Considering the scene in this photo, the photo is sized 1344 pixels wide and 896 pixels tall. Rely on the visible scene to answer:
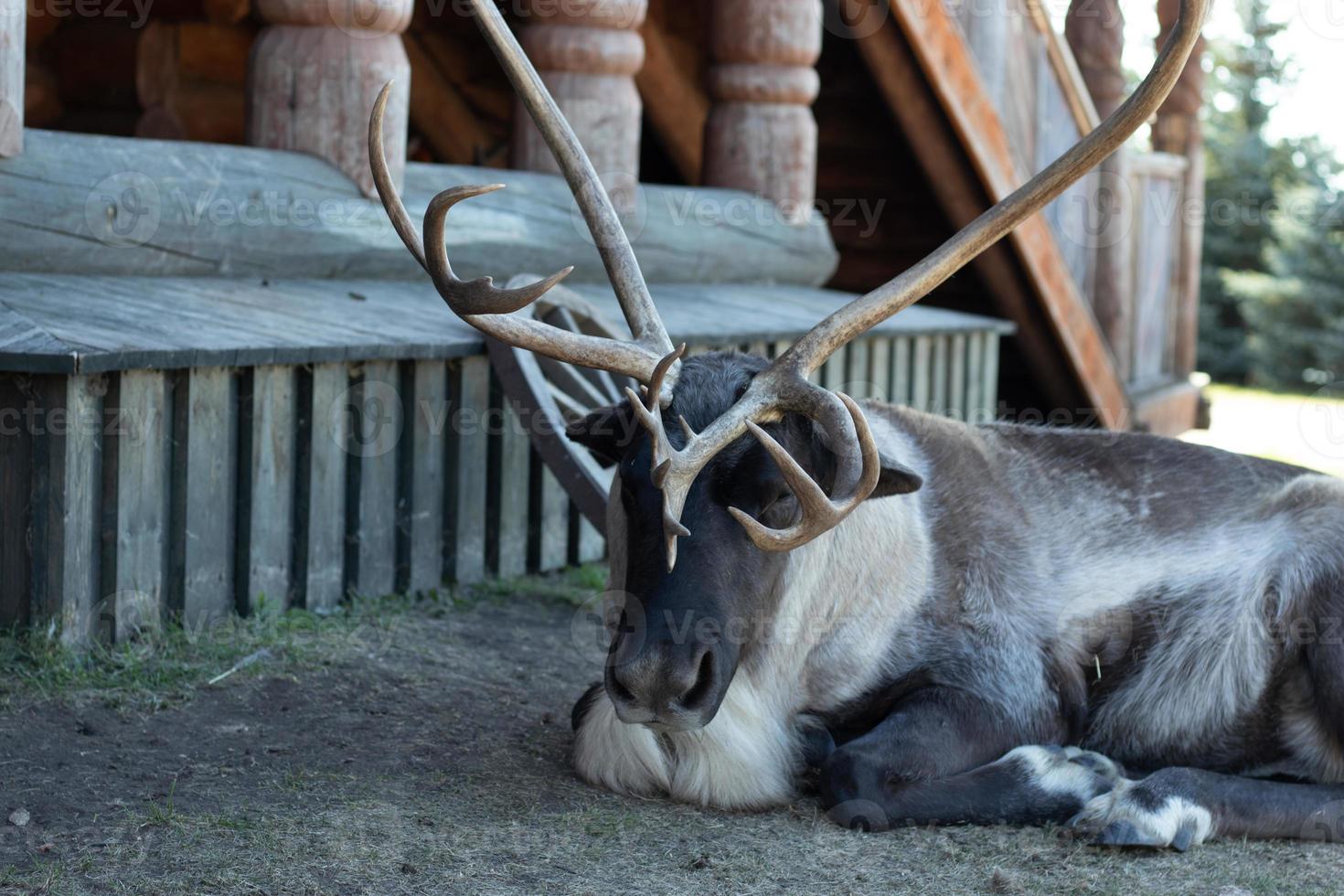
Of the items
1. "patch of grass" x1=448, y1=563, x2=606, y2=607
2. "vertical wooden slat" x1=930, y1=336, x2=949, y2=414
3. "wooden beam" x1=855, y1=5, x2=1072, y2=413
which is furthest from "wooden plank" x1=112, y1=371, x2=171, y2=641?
"vertical wooden slat" x1=930, y1=336, x2=949, y2=414

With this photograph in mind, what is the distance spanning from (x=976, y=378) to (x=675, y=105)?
2.28 m

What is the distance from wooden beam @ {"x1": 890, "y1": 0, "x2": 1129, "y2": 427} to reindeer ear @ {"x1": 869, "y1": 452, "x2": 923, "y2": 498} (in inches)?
152

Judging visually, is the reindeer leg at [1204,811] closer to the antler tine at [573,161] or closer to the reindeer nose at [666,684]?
the reindeer nose at [666,684]

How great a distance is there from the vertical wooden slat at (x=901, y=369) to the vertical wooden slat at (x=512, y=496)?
2417 mm

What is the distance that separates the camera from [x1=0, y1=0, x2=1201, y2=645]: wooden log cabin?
3.94 meters

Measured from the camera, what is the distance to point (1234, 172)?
1900 cm

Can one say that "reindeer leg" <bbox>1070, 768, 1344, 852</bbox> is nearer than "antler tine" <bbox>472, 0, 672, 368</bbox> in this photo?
Yes

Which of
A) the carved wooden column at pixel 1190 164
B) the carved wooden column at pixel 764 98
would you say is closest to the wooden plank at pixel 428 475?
the carved wooden column at pixel 764 98

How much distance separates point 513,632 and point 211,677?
100 centimetres

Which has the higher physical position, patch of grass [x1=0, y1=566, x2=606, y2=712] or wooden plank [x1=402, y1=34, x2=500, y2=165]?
wooden plank [x1=402, y1=34, x2=500, y2=165]

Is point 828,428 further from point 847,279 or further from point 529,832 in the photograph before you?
point 847,279

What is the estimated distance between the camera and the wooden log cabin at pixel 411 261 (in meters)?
3.94

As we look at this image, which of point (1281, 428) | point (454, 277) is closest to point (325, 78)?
point (454, 277)

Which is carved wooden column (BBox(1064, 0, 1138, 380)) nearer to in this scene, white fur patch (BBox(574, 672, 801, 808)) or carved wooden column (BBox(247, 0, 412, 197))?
carved wooden column (BBox(247, 0, 412, 197))
